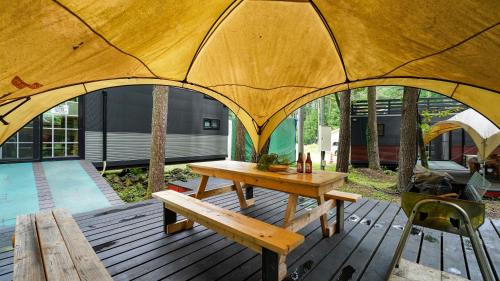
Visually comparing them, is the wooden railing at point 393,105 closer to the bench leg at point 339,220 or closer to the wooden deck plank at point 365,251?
the wooden deck plank at point 365,251

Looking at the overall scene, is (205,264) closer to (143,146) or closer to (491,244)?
(491,244)

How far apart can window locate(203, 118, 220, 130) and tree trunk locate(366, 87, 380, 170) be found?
755 cm

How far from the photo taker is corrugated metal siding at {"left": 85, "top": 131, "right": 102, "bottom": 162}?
26.5ft

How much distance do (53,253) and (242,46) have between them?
2.85m

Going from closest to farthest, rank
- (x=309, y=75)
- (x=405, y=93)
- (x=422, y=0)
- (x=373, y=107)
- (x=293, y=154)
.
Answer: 1. (x=422, y=0)
2. (x=309, y=75)
3. (x=405, y=93)
4. (x=373, y=107)
5. (x=293, y=154)

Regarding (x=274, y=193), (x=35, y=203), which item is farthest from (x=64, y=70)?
(x=274, y=193)

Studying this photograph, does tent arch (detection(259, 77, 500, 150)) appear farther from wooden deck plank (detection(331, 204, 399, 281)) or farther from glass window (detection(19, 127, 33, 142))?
glass window (detection(19, 127, 33, 142))

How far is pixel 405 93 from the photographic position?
6754mm

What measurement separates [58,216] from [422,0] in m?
3.95

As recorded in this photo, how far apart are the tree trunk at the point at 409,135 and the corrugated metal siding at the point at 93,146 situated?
31.7ft

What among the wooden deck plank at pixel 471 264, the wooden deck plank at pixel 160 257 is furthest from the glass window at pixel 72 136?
the wooden deck plank at pixel 471 264

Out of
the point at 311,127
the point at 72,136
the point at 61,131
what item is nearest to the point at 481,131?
the point at 72,136

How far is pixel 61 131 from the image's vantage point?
7715 millimetres

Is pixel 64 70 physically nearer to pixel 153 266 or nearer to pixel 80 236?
pixel 80 236
